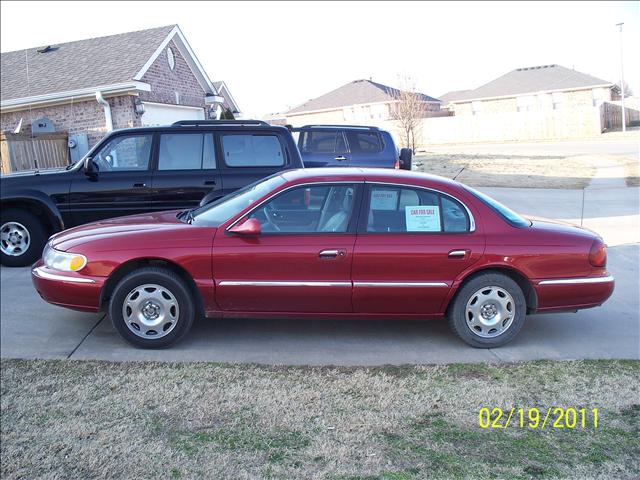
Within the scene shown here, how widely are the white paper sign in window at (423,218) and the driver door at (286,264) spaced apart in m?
0.48

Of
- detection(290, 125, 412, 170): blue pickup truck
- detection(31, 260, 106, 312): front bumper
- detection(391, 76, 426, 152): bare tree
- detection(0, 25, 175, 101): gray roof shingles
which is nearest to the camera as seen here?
detection(31, 260, 106, 312): front bumper

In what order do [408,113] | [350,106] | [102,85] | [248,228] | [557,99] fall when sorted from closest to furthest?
[248,228] → [102,85] → [408,113] → [557,99] → [350,106]

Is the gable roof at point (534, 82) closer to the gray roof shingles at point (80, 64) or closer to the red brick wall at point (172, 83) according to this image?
the red brick wall at point (172, 83)

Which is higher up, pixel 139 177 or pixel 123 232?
pixel 139 177

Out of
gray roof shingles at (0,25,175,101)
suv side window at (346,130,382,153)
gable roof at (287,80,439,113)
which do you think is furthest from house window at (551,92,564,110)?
suv side window at (346,130,382,153)

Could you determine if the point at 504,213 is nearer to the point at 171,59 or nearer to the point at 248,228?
the point at 248,228

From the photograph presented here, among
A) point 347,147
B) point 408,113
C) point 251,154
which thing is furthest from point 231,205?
point 408,113

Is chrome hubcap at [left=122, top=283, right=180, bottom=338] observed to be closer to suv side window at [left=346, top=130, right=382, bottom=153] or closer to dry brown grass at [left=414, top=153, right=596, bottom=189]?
suv side window at [left=346, top=130, right=382, bottom=153]

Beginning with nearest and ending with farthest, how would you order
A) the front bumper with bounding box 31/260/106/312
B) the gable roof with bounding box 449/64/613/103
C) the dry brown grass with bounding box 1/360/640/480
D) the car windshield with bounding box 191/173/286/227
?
the dry brown grass with bounding box 1/360/640/480, the front bumper with bounding box 31/260/106/312, the car windshield with bounding box 191/173/286/227, the gable roof with bounding box 449/64/613/103

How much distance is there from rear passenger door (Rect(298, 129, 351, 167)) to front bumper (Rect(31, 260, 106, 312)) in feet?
22.7

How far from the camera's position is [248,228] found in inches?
191

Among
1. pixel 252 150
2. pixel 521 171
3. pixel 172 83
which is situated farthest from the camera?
pixel 521 171
